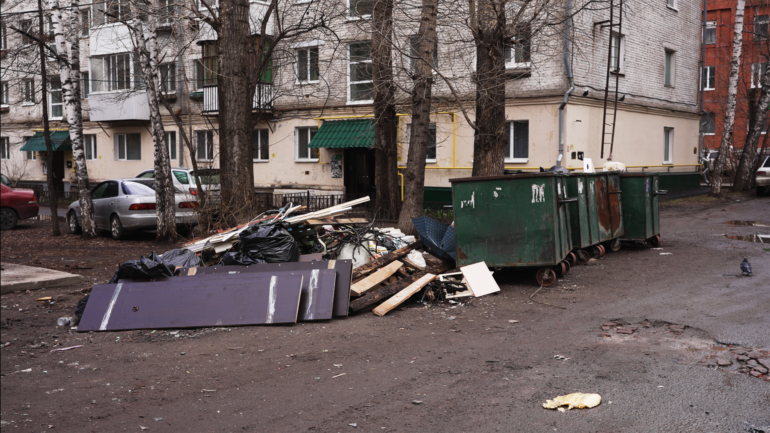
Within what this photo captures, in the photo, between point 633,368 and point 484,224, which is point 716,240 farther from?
point 633,368

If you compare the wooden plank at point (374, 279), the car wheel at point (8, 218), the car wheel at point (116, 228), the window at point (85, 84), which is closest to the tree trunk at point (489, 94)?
the wooden plank at point (374, 279)

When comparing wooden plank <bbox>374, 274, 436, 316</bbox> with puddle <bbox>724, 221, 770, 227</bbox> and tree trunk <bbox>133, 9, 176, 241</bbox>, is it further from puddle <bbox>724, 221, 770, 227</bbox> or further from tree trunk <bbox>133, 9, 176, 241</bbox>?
puddle <bbox>724, 221, 770, 227</bbox>

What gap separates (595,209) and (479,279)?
312 centimetres

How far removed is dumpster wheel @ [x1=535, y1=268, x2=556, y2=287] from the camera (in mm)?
8852

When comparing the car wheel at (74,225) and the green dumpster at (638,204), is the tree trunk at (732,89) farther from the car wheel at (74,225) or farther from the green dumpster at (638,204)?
the car wheel at (74,225)

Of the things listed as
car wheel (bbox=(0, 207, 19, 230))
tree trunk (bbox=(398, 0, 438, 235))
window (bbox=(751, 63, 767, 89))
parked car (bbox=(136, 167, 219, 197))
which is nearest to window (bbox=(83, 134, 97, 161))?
car wheel (bbox=(0, 207, 19, 230))

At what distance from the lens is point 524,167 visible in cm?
2034

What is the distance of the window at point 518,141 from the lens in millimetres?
20641

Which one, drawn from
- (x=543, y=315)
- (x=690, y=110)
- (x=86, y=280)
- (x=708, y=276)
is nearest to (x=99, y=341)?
(x=86, y=280)

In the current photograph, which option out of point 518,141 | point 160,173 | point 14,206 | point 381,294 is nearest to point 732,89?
point 518,141

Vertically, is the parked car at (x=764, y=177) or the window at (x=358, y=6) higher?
the window at (x=358, y=6)

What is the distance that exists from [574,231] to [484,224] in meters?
1.82

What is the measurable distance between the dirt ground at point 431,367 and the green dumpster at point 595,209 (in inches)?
49.7

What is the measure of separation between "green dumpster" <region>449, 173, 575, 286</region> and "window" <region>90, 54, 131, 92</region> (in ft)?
78.8
